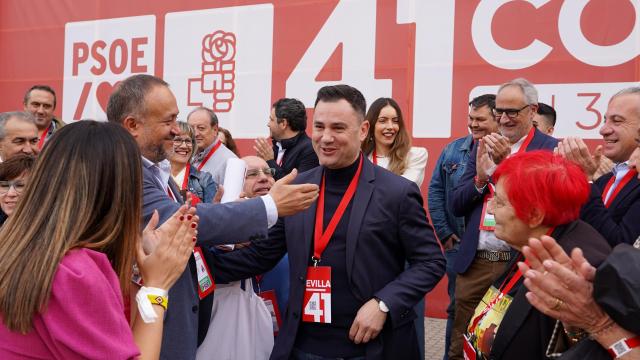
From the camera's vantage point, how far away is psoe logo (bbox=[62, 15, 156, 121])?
8.58 meters

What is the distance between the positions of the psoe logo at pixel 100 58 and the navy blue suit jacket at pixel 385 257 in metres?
6.45

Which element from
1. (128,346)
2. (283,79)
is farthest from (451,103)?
(128,346)

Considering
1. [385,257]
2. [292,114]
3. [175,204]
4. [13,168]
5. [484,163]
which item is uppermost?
[292,114]

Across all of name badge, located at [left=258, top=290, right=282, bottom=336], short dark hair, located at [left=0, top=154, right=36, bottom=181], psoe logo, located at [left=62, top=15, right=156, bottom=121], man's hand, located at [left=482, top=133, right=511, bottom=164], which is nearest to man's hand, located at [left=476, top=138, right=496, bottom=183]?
man's hand, located at [left=482, top=133, right=511, bottom=164]

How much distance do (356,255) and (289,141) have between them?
345 cm

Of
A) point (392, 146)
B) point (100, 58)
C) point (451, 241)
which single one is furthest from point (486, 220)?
point (100, 58)

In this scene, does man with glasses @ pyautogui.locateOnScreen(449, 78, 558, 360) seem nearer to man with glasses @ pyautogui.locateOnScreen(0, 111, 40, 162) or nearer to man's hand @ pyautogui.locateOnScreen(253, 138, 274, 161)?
man's hand @ pyautogui.locateOnScreen(253, 138, 274, 161)

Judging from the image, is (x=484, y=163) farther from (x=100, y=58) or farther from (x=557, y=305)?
(x=100, y=58)

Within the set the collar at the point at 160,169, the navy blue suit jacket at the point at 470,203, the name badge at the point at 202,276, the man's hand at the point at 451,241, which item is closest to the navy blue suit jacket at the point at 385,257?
the name badge at the point at 202,276

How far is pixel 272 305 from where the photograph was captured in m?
3.53

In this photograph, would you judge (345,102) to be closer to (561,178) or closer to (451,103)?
(561,178)

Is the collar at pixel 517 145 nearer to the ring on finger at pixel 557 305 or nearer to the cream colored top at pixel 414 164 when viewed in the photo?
the cream colored top at pixel 414 164

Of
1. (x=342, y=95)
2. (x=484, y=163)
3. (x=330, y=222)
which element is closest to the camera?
(x=330, y=222)

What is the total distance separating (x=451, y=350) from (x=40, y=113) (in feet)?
14.9
